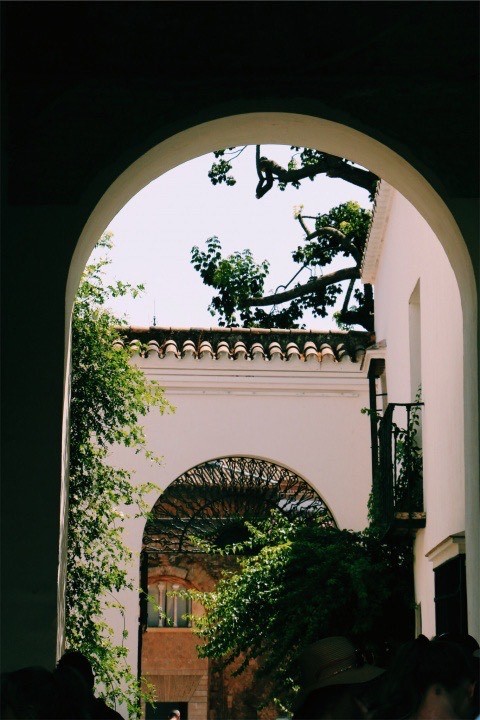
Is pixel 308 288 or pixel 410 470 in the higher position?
pixel 308 288

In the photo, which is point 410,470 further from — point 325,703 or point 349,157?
point 325,703

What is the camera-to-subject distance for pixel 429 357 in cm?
1003

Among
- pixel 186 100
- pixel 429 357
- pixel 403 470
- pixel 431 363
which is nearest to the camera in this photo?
pixel 186 100

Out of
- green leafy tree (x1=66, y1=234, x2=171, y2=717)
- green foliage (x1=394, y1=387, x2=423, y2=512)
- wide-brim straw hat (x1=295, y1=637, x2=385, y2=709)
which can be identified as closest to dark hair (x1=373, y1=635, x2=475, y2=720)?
wide-brim straw hat (x1=295, y1=637, x2=385, y2=709)

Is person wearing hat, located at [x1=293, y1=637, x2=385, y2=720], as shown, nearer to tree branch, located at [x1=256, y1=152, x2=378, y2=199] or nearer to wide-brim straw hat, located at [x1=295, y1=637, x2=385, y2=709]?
wide-brim straw hat, located at [x1=295, y1=637, x2=385, y2=709]

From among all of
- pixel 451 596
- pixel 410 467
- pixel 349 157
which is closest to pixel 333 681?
pixel 349 157

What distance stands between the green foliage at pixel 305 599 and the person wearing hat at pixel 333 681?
6155 millimetres

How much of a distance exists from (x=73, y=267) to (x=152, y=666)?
15544mm

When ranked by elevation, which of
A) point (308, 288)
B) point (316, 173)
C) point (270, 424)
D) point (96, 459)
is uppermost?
point (316, 173)

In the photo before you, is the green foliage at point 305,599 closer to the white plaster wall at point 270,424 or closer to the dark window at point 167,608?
the white plaster wall at point 270,424

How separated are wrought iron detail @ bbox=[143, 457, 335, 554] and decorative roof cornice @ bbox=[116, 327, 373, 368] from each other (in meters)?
1.25

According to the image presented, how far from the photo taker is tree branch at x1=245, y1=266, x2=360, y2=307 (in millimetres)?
21031

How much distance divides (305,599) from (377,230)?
452 cm

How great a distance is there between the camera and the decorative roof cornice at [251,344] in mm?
14734
